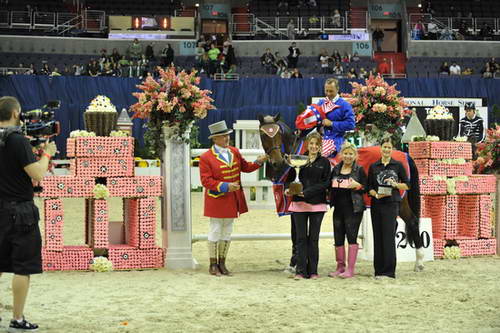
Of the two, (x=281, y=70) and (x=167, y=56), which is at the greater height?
(x=167, y=56)

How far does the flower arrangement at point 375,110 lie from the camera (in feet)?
32.3

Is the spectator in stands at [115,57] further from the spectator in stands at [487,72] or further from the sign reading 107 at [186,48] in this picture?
the spectator in stands at [487,72]

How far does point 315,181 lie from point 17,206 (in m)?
3.47

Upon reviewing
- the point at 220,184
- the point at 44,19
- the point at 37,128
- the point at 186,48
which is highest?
the point at 44,19

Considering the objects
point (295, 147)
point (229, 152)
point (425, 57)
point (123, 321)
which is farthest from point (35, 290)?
point (425, 57)

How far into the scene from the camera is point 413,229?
28.9 ft

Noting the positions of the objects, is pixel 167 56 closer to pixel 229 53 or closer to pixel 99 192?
pixel 229 53

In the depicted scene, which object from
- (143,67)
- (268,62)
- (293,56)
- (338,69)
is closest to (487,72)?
(338,69)

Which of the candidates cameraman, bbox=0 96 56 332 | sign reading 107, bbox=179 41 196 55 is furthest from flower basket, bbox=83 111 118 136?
sign reading 107, bbox=179 41 196 55

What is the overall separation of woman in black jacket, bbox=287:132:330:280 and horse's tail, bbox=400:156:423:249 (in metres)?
1.06

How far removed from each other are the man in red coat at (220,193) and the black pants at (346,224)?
0.99 meters

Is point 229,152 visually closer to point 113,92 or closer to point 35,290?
point 35,290

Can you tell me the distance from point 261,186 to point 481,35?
2687 centimetres

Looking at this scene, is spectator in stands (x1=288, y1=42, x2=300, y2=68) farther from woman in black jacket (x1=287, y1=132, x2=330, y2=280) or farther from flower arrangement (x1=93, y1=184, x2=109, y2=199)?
woman in black jacket (x1=287, y1=132, x2=330, y2=280)
